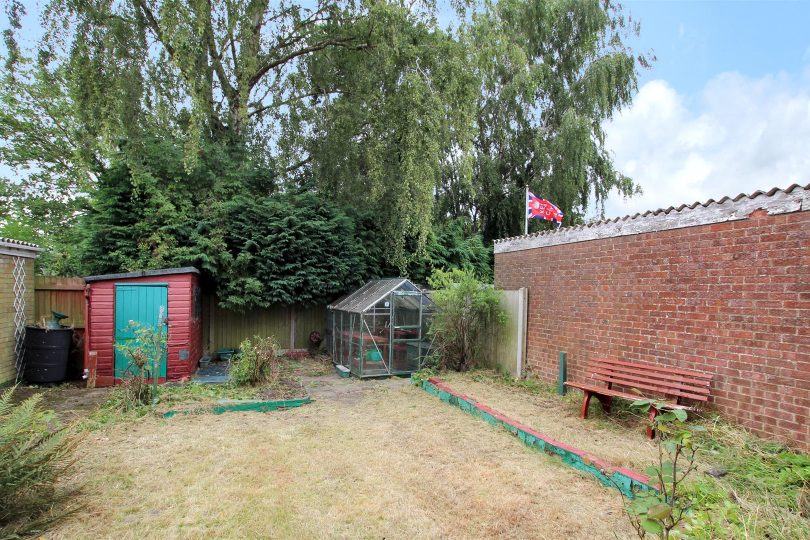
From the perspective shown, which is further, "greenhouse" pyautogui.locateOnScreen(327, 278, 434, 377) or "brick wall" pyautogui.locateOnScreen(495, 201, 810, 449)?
"greenhouse" pyautogui.locateOnScreen(327, 278, 434, 377)

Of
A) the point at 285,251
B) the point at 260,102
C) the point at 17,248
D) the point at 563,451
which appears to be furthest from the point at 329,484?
the point at 260,102

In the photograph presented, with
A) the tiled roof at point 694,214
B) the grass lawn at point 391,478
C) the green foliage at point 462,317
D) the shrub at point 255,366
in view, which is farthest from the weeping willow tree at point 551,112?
the grass lawn at point 391,478

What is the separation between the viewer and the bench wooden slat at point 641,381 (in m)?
4.89

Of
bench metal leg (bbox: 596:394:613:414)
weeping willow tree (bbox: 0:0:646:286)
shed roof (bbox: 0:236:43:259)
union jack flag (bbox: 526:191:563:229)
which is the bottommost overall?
bench metal leg (bbox: 596:394:613:414)

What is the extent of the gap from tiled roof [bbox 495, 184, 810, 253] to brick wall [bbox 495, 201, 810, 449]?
0.22 ft

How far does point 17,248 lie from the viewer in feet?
26.9

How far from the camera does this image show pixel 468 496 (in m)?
3.87

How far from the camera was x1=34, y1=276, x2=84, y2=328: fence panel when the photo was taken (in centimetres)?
909

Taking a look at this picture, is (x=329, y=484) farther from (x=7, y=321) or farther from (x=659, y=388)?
(x=7, y=321)

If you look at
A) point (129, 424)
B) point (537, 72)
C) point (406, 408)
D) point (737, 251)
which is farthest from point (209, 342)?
point (537, 72)

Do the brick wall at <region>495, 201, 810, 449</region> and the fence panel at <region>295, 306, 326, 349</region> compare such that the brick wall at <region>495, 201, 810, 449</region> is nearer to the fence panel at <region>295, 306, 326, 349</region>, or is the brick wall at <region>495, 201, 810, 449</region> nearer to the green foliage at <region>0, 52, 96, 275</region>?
the fence panel at <region>295, 306, 326, 349</region>

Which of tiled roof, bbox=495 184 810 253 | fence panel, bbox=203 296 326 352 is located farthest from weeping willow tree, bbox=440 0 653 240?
tiled roof, bbox=495 184 810 253

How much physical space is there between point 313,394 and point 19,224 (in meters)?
17.5

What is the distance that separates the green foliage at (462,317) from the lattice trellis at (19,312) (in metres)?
8.16
